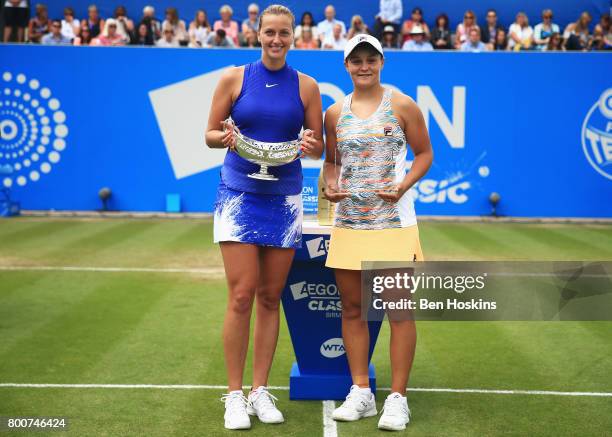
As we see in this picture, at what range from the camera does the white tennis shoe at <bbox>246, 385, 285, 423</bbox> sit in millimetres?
4965

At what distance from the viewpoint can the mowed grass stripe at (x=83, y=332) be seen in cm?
599

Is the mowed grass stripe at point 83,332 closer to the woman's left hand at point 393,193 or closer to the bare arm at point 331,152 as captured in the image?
the bare arm at point 331,152

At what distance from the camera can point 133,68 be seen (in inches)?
597

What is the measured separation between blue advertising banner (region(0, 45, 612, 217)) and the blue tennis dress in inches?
399

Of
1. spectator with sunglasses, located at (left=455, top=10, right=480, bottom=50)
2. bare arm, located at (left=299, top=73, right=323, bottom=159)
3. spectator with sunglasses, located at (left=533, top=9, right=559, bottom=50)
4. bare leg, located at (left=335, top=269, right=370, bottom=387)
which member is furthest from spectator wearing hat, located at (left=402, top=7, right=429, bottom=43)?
bare leg, located at (left=335, top=269, right=370, bottom=387)

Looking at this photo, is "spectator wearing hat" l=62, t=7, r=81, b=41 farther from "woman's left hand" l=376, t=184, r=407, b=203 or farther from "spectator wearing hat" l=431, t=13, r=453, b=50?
"woman's left hand" l=376, t=184, r=407, b=203

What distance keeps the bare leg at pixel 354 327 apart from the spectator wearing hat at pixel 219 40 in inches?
449

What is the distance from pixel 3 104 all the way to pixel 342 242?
1155 cm

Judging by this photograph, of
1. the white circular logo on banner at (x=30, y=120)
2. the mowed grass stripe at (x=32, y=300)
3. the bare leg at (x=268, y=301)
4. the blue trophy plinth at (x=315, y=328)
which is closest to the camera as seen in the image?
the bare leg at (x=268, y=301)

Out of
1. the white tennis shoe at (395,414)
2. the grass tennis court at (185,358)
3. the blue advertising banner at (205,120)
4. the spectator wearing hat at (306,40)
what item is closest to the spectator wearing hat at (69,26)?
the blue advertising banner at (205,120)

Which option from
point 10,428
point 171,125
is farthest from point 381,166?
point 171,125

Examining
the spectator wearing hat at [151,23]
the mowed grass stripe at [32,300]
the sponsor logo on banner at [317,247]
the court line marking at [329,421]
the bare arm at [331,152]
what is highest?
the spectator wearing hat at [151,23]

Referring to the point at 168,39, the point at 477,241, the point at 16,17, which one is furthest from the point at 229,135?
the point at 16,17

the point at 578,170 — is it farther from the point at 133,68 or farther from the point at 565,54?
the point at 133,68
